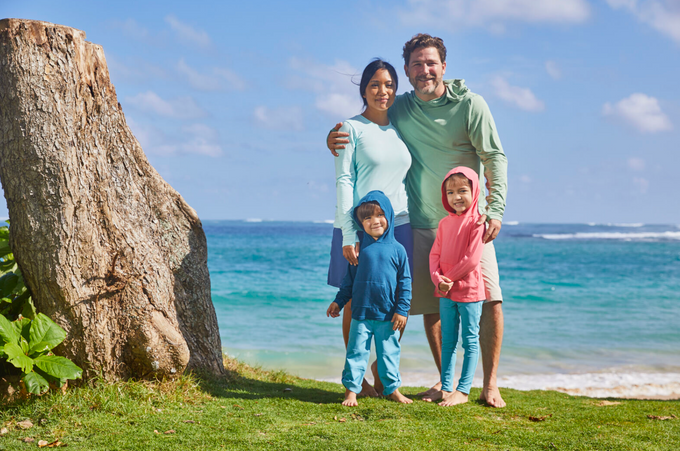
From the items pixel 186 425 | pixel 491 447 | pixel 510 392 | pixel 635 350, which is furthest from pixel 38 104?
pixel 635 350

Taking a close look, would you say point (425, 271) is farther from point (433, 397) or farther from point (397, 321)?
point (433, 397)

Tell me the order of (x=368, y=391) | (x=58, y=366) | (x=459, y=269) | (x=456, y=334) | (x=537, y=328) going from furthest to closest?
(x=537, y=328) < (x=368, y=391) < (x=456, y=334) < (x=459, y=269) < (x=58, y=366)

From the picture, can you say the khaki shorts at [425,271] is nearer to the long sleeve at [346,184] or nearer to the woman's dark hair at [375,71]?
the long sleeve at [346,184]

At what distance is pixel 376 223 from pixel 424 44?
1.64 meters

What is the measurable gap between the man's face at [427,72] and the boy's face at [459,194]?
844 mm

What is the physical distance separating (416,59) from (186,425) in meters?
3.35

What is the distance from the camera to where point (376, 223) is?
3.81 meters

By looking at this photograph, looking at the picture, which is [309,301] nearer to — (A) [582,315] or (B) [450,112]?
(A) [582,315]

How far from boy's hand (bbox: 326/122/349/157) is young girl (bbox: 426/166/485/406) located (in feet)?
2.93

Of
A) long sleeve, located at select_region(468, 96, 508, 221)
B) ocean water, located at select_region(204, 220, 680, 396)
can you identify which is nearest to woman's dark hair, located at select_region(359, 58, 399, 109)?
long sleeve, located at select_region(468, 96, 508, 221)

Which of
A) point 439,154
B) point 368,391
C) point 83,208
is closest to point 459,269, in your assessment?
point 439,154

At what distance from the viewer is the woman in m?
3.94

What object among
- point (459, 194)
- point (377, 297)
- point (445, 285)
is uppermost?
point (459, 194)

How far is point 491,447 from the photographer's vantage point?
3.12 meters
